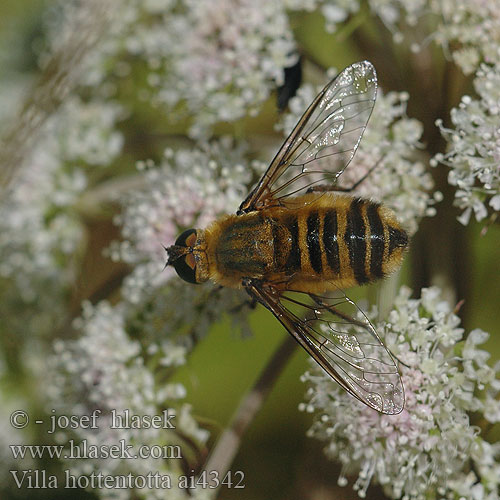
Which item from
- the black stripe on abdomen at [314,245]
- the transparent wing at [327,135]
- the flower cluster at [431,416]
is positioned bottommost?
the flower cluster at [431,416]

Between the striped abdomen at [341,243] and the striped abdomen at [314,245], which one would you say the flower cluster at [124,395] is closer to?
the striped abdomen at [314,245]

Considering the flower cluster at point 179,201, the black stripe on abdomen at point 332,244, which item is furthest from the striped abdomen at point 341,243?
the flower cluster at point 179,201

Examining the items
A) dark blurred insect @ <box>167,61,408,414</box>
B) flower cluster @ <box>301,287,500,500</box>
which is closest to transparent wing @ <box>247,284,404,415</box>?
dark blurred insect @ <box>167,61,408,414</box>

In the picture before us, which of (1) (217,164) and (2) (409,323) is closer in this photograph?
(2) (409,323)

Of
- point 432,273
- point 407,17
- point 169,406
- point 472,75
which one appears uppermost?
point 407,17

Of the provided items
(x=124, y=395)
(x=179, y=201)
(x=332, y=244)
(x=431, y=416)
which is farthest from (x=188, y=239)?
(x=431, y=416)

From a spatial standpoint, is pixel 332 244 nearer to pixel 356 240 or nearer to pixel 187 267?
pixel 356 240

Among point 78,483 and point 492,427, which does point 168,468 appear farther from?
point 492,427

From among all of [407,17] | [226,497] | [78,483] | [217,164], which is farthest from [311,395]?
[407,17]
